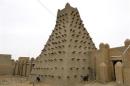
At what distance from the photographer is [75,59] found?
31.3m

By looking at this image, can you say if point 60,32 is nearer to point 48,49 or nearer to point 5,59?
point 48,49

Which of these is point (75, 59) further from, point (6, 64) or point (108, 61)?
point (6, 64)

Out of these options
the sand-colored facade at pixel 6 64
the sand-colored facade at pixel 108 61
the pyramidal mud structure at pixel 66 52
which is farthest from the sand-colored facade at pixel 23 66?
the sand-colored facade at pixel 108 61

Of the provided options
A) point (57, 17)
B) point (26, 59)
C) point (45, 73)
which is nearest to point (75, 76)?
point (45, 73)

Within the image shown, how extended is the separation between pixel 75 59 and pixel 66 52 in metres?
2.05

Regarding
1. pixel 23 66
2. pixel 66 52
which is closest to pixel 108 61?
pixel 66 52

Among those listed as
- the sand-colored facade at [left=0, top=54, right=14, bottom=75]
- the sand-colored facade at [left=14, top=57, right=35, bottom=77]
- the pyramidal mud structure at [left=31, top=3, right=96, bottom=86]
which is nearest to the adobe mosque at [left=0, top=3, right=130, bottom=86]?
the pyramidal mud structure at [left=31, top=3, right=96, bottom=86]

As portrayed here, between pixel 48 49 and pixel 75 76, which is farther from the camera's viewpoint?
pixel 48 49

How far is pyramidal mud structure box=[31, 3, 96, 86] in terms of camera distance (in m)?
30.1

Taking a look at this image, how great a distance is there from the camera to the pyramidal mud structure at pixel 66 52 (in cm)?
3008

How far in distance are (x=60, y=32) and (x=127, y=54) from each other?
54.3ft

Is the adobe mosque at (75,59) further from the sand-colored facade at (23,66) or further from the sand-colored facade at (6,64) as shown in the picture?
the sand-colored facade at (6,64)

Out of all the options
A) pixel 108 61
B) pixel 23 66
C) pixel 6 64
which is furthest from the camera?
pixel 6 64

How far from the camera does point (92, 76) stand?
30.5 m
